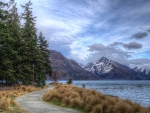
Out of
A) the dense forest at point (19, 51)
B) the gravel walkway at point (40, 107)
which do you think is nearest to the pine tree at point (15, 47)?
the dense forest at point (19, 51)

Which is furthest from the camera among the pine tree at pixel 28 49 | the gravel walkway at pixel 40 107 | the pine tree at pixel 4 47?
the pine tree at pixel 28 49

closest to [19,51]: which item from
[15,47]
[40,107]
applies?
[15,47]

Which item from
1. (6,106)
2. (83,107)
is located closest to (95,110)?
(83,107)

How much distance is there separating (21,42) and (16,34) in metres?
1.83

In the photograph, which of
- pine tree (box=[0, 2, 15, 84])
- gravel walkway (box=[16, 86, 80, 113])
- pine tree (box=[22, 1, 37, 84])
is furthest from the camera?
pine tree (box=[22, 1, 37, 84])

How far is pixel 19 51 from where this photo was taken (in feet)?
117

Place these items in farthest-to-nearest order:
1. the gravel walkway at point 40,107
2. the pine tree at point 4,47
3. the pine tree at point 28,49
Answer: the pine tree at point 28,49
the pine tree at point 4,47
the gravel walkway at point 40,107

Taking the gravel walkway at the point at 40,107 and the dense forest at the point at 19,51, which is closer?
the gravel walkway at the point at 40,107

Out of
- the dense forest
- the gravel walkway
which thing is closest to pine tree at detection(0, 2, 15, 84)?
the dense forest

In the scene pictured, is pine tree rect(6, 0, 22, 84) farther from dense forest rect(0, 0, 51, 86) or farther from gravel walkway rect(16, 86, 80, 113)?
gravel walkway rect(16, 86, 80, 113)

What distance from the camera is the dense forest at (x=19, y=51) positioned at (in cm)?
2893

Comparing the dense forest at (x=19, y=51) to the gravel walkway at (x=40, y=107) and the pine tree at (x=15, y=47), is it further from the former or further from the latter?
the gravel walkway at (x=40, y=107)

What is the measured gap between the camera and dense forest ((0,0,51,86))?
94.9 feet

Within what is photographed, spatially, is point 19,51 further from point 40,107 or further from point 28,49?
point 40,107
